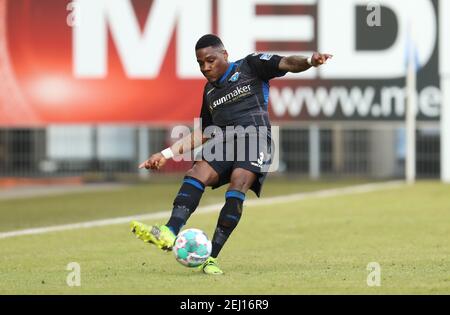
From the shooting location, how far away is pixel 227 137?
1165 centimetres

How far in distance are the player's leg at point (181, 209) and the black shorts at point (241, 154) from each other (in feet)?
0.32

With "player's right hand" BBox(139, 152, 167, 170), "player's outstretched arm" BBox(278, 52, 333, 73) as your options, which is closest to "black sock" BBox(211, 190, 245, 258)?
"player's right hand" BBox(139, 152, 167, 170)

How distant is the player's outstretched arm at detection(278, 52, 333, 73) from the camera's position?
1051 cm

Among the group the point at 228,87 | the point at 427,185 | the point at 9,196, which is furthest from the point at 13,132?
the point at 228,87

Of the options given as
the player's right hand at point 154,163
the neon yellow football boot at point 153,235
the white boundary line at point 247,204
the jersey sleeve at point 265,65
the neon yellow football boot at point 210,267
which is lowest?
the white boundary line at point 247,204

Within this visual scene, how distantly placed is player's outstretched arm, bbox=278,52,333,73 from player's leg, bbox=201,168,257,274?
1.10 m

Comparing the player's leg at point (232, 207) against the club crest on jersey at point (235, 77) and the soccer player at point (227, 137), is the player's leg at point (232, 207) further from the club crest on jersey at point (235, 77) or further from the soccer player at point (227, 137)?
the club crest on jersey at point (235, 77)

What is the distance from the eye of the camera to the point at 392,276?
10.8 metres

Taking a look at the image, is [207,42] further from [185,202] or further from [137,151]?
[137,151]

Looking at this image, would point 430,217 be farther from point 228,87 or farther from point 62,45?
point 62,45

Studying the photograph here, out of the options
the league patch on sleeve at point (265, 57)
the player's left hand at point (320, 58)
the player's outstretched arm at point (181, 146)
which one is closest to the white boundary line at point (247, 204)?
the player's outstretched arm at point (181, 146)

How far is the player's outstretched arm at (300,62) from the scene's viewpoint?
414 inches

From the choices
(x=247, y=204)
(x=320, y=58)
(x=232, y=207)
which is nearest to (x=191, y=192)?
(x=232, y=207)
